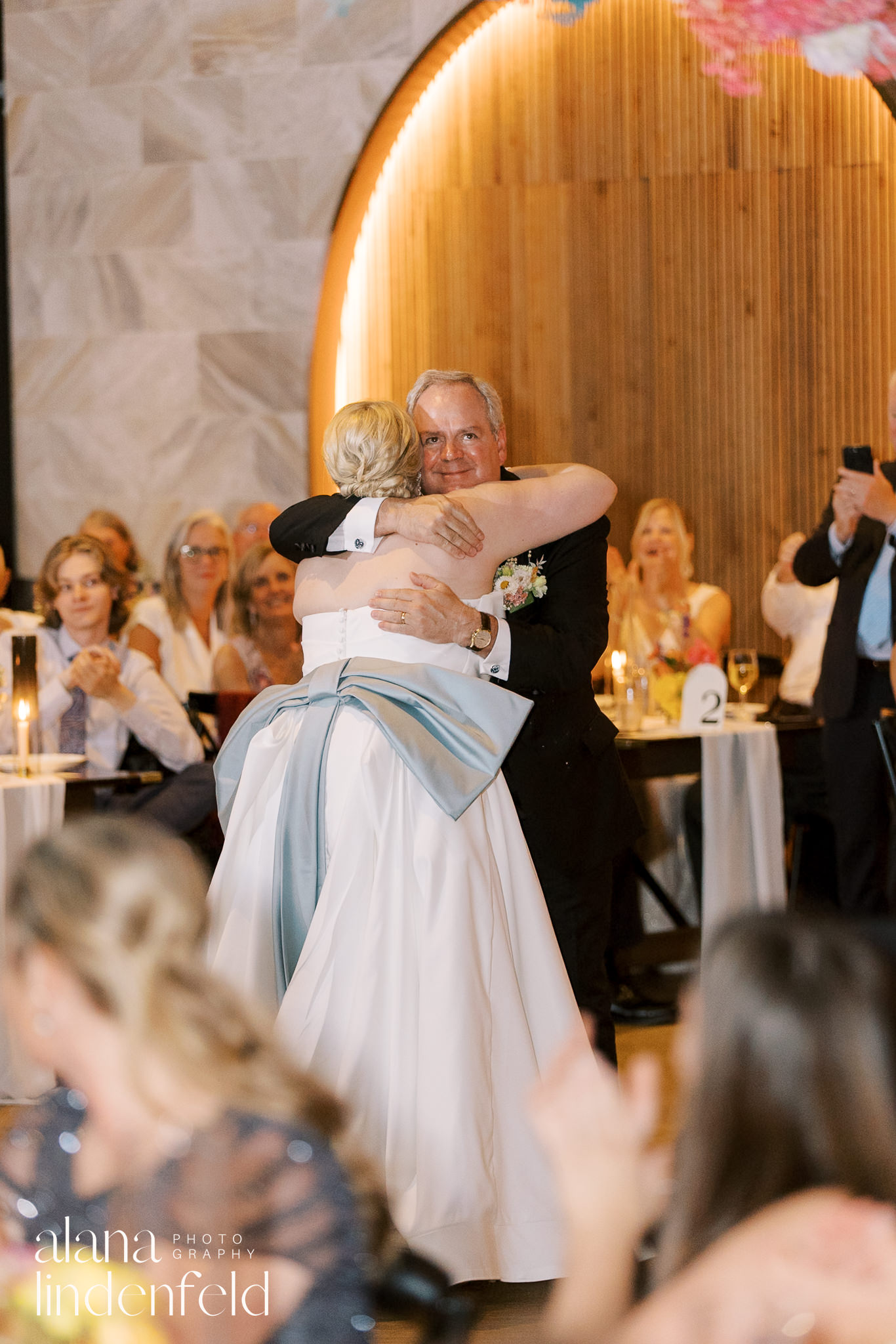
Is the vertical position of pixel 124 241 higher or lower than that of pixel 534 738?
higher

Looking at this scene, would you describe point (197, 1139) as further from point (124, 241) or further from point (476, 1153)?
point (124, 241)

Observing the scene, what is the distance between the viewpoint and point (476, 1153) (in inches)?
92.4

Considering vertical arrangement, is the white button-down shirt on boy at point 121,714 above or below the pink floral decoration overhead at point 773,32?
below

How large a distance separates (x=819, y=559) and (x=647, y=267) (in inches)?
92.3

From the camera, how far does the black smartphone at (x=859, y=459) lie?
4.64 meters

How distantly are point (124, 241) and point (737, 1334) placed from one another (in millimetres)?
6043

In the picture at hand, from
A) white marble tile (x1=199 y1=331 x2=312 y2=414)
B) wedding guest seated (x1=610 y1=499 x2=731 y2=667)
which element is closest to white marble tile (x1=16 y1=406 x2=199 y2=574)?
white marble tile (x1=199 y1=331 x2=312 y2=414)

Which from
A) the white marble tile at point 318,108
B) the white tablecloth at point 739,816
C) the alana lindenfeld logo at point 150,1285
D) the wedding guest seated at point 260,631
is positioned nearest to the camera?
the alana lindenfeld logo at point 150,1285

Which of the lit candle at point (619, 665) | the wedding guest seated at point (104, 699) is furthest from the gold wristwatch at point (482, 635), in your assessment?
the wedding guest seated at point (104, 699)

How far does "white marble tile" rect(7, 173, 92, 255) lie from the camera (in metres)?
6.41

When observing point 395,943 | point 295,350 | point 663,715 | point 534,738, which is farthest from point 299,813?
point 295,350

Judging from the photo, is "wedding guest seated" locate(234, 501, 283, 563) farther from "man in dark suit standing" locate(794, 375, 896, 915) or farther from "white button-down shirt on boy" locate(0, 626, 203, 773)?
"man in dark suit standing" locate(794, 375, 896, 915)

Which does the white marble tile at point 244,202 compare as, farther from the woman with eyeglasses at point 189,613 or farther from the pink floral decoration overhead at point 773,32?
the pink floral decoration overhead at point 773,32

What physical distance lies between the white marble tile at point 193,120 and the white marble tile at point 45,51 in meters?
0.37
